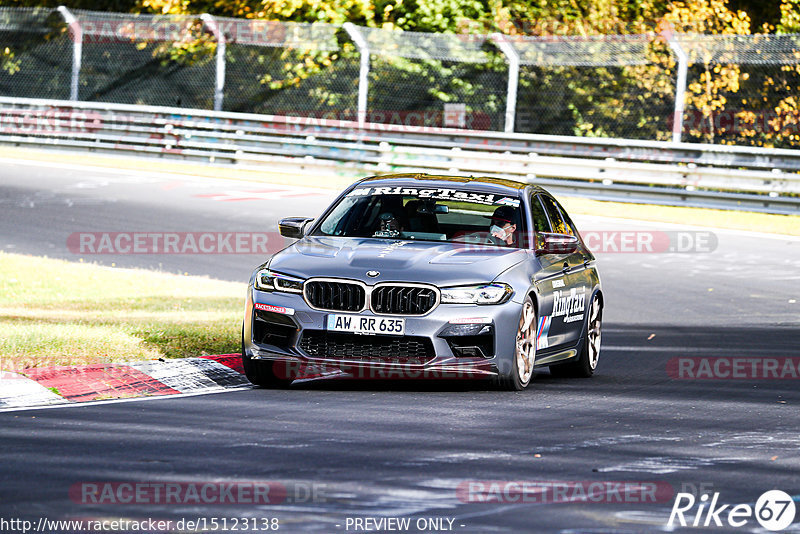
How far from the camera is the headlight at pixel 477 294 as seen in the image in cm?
905

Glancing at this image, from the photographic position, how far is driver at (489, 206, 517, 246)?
10172 millimetres

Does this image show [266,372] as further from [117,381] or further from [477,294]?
[477,294]

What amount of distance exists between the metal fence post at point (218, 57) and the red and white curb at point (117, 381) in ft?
62.2

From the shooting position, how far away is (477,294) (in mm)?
9102

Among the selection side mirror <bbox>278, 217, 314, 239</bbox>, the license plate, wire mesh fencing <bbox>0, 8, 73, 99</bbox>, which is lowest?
the license plate

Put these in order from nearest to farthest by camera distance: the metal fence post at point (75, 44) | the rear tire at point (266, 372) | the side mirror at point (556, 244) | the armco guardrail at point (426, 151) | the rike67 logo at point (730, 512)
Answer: the rike67 logo at point (730, 512)
the rear tire at point (266, 372)
the side mirror at point (556, 244)
the armco guardrail at point (426, 151)
the metal fence post at point (75, 44)

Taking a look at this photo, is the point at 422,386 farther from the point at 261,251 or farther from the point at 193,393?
the point at 261,251

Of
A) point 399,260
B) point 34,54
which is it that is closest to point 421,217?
point 399,260

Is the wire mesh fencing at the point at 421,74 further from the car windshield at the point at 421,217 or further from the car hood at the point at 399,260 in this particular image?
the car hood at the point at 399,260

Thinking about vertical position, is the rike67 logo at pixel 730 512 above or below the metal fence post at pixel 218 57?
below

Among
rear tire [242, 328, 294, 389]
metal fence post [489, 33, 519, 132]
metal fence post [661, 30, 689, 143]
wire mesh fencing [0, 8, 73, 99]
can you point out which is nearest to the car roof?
rear tire [242, 328, 294, 389]

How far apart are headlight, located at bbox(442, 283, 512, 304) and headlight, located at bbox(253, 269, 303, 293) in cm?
99

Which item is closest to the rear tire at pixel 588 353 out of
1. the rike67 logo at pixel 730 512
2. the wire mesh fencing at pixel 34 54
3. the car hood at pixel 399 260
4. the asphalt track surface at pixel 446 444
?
the asphalt track surface at pixel 446 444

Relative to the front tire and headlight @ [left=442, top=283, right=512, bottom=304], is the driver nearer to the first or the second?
the front tire
